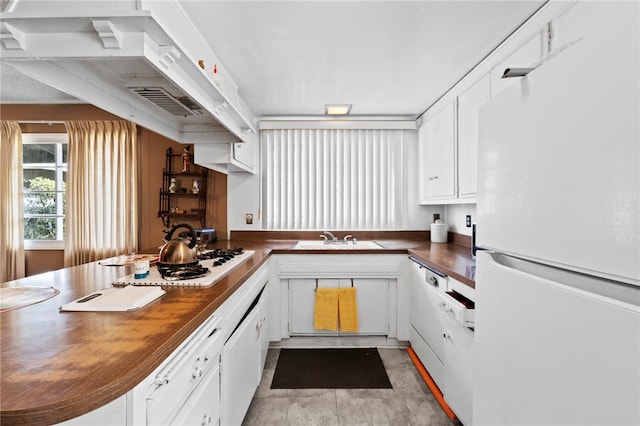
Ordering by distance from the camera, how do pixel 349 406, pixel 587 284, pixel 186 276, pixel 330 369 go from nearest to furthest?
pixel 587 284
pixel 186 276
pixel 349 406
pixel 330 369

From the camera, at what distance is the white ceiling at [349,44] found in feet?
4.76

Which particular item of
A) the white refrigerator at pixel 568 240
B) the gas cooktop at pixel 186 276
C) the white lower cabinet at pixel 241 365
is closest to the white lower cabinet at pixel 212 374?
the white lower cabinet at pixel 241 365

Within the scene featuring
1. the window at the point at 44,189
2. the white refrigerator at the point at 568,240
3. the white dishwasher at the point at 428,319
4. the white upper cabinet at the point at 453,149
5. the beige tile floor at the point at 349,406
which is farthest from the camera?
the window at the point at 44,189

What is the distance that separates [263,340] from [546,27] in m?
2.43

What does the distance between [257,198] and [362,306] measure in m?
1.59

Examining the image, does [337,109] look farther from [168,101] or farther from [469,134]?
[168,101]

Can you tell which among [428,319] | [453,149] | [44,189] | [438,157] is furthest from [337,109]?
[44,189]

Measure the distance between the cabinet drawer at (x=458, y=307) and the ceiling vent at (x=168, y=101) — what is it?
66.8 inches

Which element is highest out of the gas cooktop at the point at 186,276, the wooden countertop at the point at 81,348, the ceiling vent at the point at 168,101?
the ceiling vent at the point at 168,101

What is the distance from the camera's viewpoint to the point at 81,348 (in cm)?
69

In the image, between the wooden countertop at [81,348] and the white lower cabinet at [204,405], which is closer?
the wooden countertop at [81,348]

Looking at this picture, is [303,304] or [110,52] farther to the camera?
[303,304]

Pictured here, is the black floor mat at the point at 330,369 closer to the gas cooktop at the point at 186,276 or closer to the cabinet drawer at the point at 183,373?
the gas cooktop at the point at 186,276

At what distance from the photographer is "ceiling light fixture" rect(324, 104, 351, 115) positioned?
9.14ft
